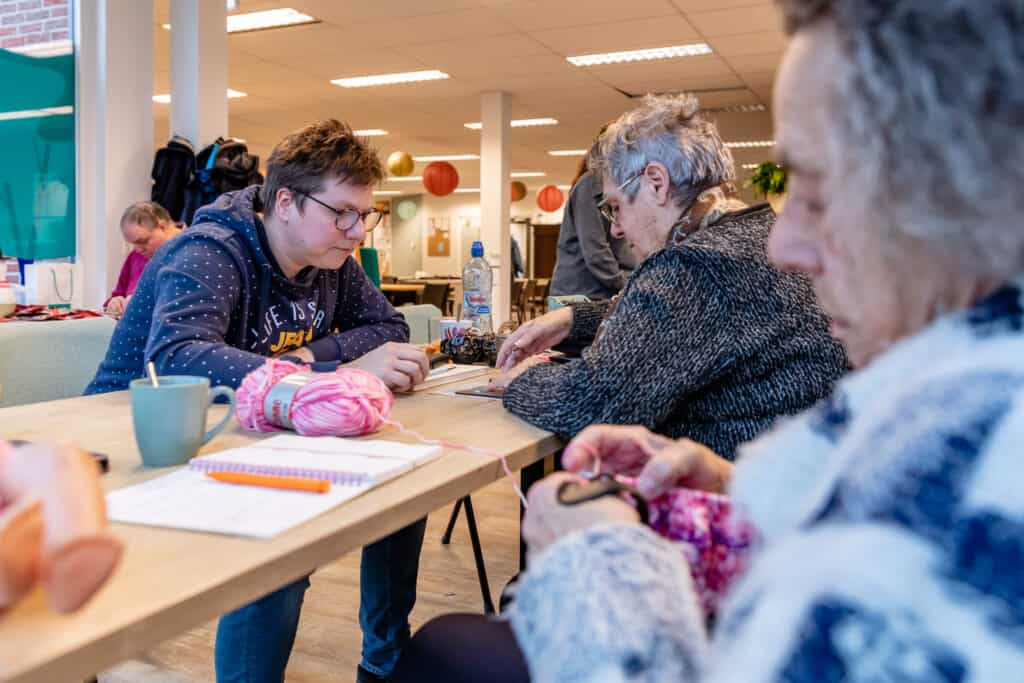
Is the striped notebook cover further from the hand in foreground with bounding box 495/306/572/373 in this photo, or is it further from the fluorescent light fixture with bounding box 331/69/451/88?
the fluorescent light fixture with bounding box 331/69/451/88

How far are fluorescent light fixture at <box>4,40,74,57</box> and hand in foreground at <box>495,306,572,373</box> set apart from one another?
13.3 ft

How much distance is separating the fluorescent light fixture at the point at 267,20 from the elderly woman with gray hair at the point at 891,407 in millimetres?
5965

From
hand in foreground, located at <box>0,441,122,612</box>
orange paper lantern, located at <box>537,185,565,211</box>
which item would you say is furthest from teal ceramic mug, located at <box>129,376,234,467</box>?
orange paper lantern, located at <box>537,185,565,211</box>

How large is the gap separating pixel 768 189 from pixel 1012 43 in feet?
32.4

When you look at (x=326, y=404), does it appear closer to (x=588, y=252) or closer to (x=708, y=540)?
(x=708, y=540)

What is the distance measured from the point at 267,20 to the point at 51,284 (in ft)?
9.52

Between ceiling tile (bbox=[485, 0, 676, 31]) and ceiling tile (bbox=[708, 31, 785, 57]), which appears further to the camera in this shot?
ceiling tile (bbox=[708, 31, 785, 57])

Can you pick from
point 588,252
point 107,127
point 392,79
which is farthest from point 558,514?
point 392,79

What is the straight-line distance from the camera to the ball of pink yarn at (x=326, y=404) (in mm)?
1194

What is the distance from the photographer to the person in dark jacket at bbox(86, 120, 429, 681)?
1.60 m

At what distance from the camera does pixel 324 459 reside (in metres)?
1.04

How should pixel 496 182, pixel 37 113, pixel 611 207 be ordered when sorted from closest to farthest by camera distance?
pixel 611 207, pixel 37 113, pixel 496 182

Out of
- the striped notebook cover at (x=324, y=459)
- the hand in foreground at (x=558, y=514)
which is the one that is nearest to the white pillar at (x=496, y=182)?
the striped notebook cover at (x=324, y=459)

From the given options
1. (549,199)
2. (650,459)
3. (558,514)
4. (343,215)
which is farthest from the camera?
(549,199)
